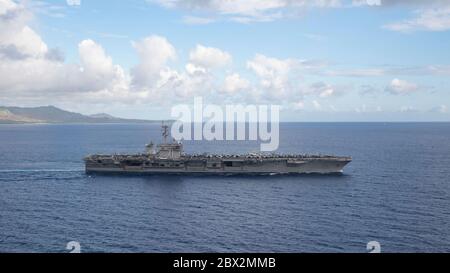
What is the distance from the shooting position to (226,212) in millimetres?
58500

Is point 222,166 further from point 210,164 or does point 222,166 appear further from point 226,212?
point 226,212

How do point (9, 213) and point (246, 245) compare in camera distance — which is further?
point (9, 213)

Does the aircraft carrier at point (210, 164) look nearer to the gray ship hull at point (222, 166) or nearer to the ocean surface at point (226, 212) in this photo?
the gray ship hull at point (222, 166)

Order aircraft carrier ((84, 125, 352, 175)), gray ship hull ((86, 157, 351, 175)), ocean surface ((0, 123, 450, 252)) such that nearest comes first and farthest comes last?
ocean surface ((0, 123, 450, 252)), gray ship hull ((86, 157, 351, 175)), aircraft carrier ((84, 125, 352, 175))

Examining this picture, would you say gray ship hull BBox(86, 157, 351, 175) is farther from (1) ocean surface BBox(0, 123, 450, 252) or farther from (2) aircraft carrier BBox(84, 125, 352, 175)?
(1) ocean surface BBox(0, 123, 450, 252)

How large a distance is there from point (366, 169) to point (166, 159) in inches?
1668

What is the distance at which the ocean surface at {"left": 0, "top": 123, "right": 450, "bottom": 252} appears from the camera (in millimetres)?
45000

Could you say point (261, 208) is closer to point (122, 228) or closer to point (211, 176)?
point (122, 228)

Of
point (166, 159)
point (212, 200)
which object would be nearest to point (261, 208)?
point (212, 200)

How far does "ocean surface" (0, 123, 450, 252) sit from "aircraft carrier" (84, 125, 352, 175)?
3771mm

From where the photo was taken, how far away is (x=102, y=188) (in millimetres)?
75938

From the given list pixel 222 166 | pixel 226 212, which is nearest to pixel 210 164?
pixel 222 166

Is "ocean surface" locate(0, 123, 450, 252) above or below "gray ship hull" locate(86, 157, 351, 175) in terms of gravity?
below

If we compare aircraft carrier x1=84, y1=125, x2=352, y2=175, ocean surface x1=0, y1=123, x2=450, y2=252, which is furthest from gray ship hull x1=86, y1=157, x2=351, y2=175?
ocean surface x1=0, y1=123, x2=450, y2=252
